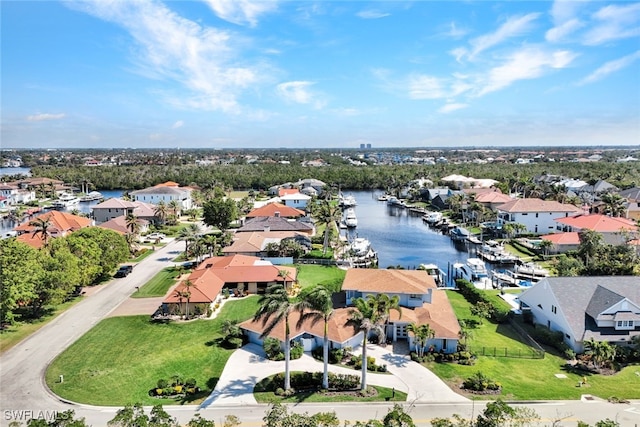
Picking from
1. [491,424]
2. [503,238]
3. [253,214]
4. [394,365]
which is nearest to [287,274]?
[394,365]

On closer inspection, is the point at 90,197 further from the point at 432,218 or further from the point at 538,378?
the point at 538,378

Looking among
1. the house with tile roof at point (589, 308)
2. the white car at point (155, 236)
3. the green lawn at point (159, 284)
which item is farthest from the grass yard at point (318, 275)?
the white car at point (155, 236)

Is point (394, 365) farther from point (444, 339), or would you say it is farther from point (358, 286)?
point (358, 286)

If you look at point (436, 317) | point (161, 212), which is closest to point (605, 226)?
point (436, 317)

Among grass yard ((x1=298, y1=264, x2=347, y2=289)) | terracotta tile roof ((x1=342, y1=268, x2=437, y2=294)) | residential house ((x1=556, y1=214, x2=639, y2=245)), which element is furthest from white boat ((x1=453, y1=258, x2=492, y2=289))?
residential house ((x1=556, y1=214, x2=639, y2=245))

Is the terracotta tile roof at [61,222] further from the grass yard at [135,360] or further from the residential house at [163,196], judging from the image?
the grass yard at [135,360]

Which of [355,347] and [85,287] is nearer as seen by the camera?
[355,347]
